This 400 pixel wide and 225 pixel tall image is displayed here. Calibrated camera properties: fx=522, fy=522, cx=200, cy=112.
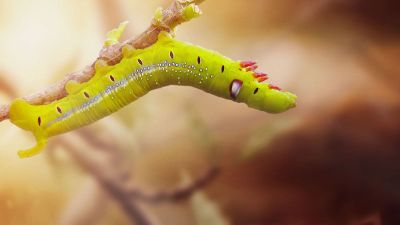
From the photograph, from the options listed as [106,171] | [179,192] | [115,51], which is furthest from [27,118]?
[179,192]

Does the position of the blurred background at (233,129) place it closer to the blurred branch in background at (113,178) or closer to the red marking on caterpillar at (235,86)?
the blurred branch in background at (113,178)

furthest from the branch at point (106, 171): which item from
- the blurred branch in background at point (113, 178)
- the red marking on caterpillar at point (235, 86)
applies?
the red marking on caterpillar at point (235, 86)

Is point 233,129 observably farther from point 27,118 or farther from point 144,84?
point 27,118

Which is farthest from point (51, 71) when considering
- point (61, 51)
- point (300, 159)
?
point (300, 159)

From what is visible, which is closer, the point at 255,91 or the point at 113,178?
the point at 255,91

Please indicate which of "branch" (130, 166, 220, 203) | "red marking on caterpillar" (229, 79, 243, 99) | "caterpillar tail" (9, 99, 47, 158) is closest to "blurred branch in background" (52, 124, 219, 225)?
"branch" (130, 166, 220, 203)

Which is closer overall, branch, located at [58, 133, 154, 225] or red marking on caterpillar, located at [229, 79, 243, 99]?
red marking on caterpillar, located at [229, 79, 243, 99]

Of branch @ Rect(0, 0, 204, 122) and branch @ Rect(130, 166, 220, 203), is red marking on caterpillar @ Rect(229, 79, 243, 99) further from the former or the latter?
branch @ Rect(130, 166, 220, 203)
